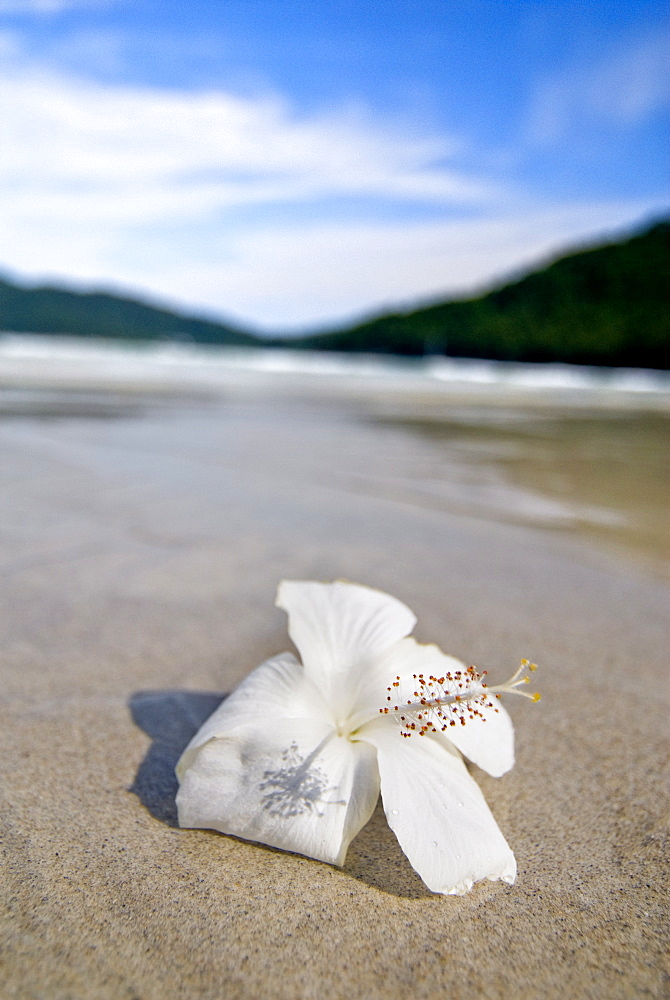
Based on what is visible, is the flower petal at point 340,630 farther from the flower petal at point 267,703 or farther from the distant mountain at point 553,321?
the distant mountain at point 553,321

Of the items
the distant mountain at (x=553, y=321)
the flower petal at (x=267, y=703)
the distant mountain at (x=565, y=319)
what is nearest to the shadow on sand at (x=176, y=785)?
the flower petal at (x=267, y=703)

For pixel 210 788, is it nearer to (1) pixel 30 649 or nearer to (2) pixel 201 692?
(2) pixel 201 692

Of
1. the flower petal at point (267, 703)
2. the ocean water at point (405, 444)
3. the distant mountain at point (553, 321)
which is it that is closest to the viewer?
the flower petal at point (267, 703)

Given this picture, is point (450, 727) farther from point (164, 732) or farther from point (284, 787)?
point (164, 732)

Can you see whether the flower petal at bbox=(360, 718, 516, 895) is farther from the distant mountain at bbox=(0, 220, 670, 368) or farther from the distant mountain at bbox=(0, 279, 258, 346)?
the distant mountain at bbox=(0, 279, 258, 346)

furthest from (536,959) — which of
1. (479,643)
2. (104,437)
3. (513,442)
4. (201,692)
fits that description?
(513,442)

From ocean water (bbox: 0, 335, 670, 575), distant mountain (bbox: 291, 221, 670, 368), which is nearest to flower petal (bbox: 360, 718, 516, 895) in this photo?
ocean water (bbox: 0, 335, 670, 575)

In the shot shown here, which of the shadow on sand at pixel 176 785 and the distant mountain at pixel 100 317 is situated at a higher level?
the distant mountain at pixel 100 317

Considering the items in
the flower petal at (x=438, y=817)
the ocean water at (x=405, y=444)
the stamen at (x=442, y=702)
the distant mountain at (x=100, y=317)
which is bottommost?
the ocean water at (x=405, y=444)
